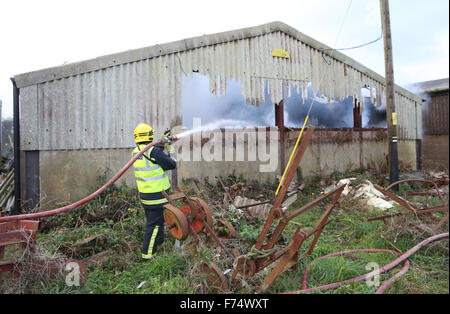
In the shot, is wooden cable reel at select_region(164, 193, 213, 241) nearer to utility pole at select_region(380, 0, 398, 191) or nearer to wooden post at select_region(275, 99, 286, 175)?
wooden post at select_region(275, 99, 286, 175)

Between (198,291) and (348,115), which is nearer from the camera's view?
(198,291)

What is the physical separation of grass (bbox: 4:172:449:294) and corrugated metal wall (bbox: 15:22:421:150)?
187 centimetres

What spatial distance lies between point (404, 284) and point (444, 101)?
13.7 metres

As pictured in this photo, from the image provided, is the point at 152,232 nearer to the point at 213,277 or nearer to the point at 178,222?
the point at 178,222

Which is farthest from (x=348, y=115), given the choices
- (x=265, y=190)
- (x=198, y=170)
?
(x=198, y=170)

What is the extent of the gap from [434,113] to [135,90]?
13.8m

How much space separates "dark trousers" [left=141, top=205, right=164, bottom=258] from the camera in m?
4.30

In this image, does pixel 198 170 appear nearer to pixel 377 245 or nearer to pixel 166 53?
pixel 166 53

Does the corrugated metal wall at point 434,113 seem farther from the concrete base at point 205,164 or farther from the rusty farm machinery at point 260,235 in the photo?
the rusty farm machinery at point 260,235

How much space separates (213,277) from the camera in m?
3.17

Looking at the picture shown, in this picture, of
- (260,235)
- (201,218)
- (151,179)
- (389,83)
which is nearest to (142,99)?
(151,179)

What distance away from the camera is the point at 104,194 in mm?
6598

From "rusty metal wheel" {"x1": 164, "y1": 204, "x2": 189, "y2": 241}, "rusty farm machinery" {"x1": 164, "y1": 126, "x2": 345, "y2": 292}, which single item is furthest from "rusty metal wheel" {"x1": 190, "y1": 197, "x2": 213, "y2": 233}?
"rusty metal wheel" {"x1": 164, "y1": 204, "x2": 189, "y2": 241}
